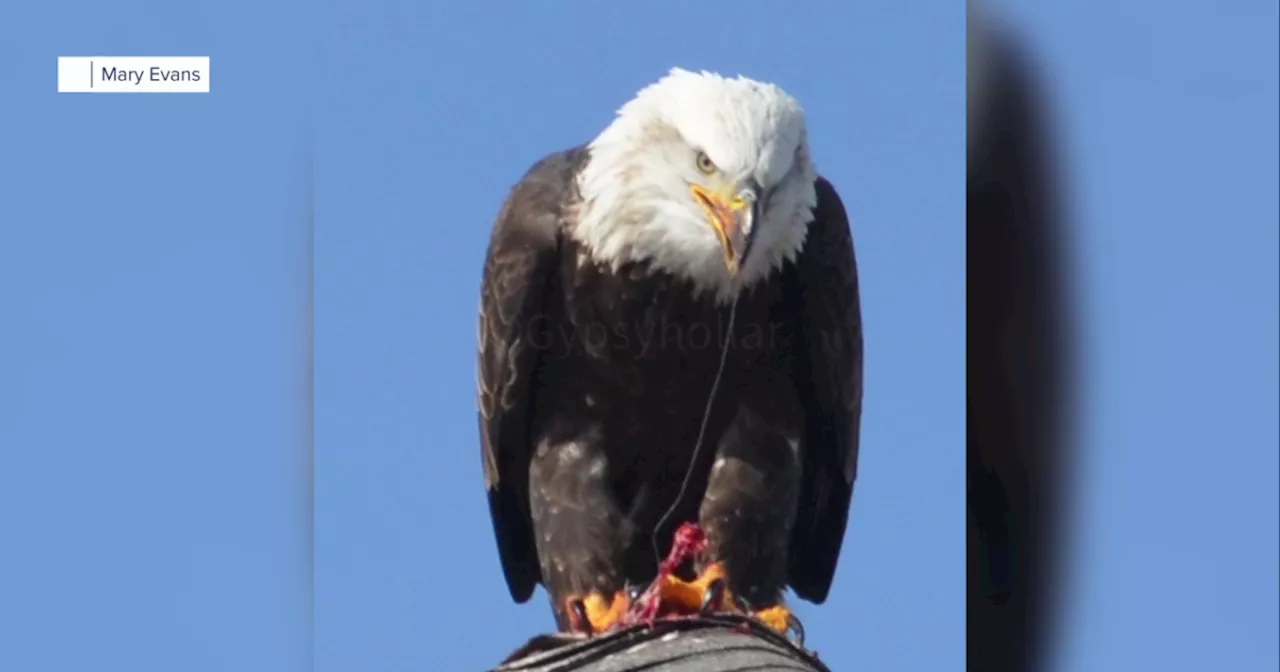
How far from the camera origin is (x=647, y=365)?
2.99 metres

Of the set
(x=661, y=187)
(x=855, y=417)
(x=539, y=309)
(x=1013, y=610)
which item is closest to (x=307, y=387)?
(x=539, y=309)

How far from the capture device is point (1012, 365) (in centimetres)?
301

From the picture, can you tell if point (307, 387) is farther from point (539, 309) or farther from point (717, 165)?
point (717, 165)

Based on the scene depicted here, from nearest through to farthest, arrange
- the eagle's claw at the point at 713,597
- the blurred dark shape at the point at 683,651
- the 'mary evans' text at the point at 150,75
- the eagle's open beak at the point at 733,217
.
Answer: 1. the blurred dark shape at the point at 683,651
2. the eagle's open beak at the point at 733,217
3. the eagle's claw at the point at 713,597
4. the 'mary evans' text at the point at 150,75

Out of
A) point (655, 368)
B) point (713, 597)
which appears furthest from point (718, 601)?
point (655, 368)

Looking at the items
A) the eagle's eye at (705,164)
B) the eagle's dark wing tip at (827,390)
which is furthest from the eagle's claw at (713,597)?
the eagle's eye at (705,164)

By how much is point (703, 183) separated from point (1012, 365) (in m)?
0.64

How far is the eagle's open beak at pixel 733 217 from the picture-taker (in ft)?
8.96

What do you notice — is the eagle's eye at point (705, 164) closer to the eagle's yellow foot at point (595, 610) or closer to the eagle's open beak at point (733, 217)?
the eagle's open beak at point (733, 217)

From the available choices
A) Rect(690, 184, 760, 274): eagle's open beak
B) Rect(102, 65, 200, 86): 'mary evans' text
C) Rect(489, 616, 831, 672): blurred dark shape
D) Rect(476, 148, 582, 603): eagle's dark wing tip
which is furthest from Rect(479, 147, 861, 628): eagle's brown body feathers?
Rect(102, 65, 200, 86): 'mary evans' text

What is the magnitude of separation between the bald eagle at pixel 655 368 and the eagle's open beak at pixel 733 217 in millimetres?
67

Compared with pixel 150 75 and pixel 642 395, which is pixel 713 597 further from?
pixel 150 75

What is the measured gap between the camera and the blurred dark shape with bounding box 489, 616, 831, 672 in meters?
2.52

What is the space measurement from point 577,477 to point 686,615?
1.14 feet
